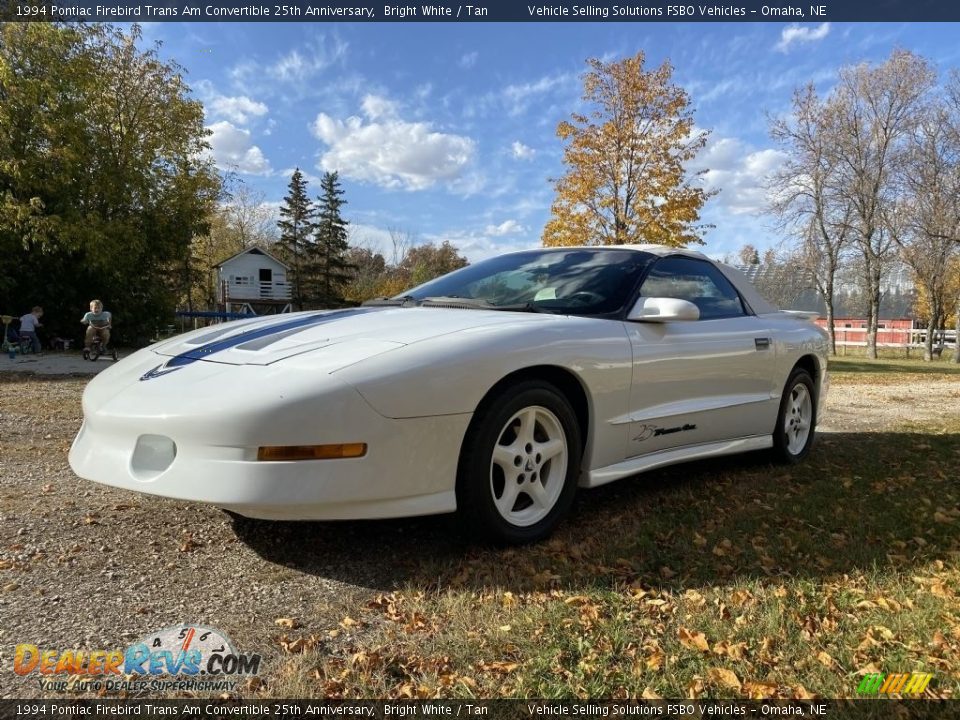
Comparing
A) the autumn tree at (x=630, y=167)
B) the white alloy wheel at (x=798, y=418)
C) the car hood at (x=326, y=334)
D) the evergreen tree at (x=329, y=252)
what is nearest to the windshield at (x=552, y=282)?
the car hood at (x=326, y=334)

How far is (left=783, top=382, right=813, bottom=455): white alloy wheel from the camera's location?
179 inches

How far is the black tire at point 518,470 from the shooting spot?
2598mm

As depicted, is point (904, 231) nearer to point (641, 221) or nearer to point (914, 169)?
point (914, 169)

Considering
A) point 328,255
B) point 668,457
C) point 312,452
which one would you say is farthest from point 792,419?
point 328,255

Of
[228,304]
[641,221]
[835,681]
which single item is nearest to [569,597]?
[835,681]

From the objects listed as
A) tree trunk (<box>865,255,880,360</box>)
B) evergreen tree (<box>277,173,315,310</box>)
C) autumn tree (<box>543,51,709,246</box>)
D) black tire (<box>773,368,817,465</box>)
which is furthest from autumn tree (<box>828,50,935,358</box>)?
evergreen tree (<box>277,173,315,310</box>)

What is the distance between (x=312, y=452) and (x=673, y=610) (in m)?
1.43

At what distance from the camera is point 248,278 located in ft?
152

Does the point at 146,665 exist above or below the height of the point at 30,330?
below

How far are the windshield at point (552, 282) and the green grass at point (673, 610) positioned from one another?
3.70ft

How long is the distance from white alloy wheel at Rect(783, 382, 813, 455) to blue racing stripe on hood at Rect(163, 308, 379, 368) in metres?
3.09

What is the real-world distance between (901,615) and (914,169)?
23759 mm

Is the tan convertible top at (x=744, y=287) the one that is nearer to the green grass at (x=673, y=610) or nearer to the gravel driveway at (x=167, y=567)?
the green grass at (x=673, y=610)

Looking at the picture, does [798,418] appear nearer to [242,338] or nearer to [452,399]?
[452,399]
